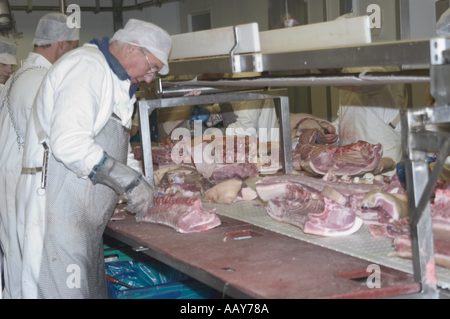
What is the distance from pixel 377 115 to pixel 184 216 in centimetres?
239

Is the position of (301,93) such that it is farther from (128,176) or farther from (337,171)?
(128,176)

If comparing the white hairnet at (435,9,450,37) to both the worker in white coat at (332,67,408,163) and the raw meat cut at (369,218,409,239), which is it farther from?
the raw meat cut at (369,218,409,239)

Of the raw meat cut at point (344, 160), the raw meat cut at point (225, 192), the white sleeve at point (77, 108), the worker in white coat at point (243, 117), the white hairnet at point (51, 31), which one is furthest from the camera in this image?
the worker in white coat at point (243, 117)

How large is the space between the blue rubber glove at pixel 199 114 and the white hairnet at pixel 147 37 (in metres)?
2.69

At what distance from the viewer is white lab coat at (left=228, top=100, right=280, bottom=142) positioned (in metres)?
5.38

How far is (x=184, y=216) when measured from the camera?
2926 mm

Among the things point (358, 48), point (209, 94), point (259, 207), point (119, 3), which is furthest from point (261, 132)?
point (119, 3)

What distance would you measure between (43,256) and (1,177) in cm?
122

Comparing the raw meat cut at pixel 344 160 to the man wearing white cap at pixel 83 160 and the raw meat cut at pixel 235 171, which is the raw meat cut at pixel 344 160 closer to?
the raw meat cut at pixel 235 171

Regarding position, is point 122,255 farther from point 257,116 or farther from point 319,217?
point 257,116

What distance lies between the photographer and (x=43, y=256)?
2.86 meters

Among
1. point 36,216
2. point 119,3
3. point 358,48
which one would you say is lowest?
point 36,216

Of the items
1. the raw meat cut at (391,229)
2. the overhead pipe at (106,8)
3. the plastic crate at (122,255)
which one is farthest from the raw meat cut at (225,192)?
the overhead pipe at (106,8)

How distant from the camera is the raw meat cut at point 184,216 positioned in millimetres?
2922
